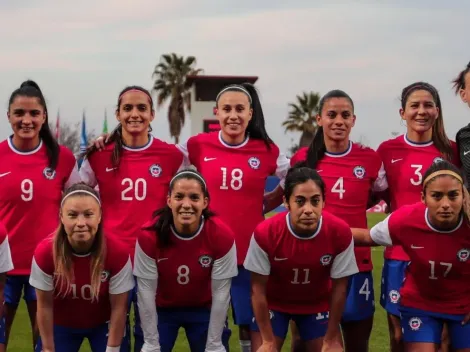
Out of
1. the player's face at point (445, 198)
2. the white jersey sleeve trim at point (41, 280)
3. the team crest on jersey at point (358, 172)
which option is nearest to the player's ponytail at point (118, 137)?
the white jersey sleeve trim at point (41, 280)

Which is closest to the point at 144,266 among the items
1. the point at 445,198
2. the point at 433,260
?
the point at 433,260

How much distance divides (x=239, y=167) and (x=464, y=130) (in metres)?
1.63

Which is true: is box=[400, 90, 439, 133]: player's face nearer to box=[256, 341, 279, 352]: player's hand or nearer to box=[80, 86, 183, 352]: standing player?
box=[80, 86, 183, 352]: standing player

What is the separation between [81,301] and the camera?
15.4 feet

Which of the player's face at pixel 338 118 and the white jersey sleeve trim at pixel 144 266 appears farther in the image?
the player's face at pixel 338 118

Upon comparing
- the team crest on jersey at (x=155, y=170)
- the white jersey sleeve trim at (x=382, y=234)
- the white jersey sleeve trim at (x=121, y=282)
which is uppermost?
the team crest on jersey at (x=155, y=170)

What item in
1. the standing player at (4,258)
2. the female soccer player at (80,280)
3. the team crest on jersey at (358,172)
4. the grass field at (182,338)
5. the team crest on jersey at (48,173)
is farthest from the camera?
the grass field at (182,338)

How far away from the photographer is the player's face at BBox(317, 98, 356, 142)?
17.0 feet

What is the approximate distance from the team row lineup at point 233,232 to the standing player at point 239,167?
1cm

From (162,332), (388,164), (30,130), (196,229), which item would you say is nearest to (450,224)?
(388,164)

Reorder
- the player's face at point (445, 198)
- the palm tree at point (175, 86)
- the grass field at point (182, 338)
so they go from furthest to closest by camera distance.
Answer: the palm tree at point (175, 86) < the grass field at point (182, 338) < the player's face at point (445, 198)

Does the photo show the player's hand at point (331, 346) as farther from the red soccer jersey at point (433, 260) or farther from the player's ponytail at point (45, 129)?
the player's ponytail at point (45, 129)

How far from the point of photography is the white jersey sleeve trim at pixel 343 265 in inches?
184

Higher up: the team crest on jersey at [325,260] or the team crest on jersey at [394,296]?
the team crest on jersey at [325,260]
